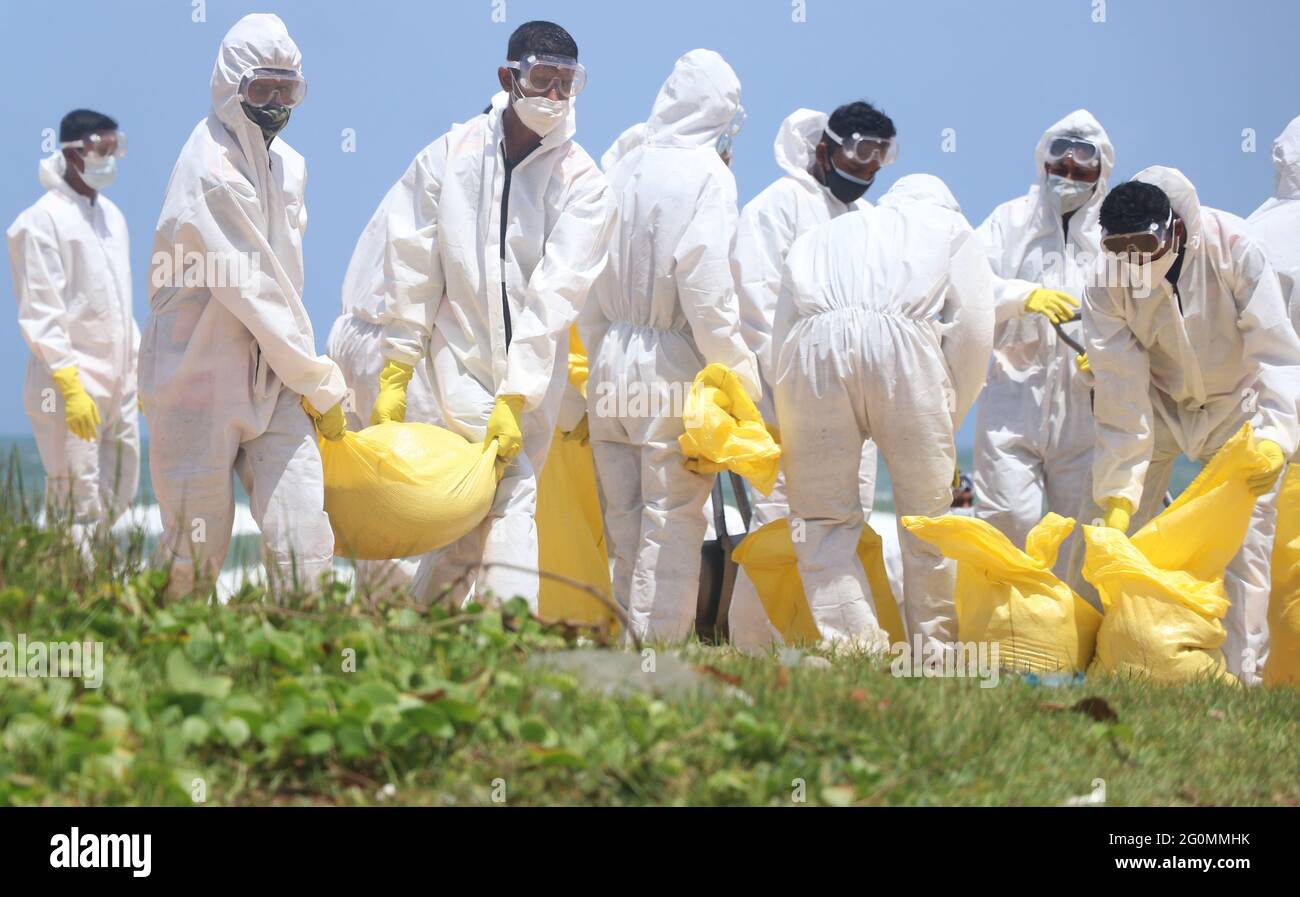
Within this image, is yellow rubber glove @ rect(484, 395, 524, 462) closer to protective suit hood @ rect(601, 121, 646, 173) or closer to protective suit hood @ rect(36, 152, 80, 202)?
protective suit hood @ rect(601, 121, 646, 173)

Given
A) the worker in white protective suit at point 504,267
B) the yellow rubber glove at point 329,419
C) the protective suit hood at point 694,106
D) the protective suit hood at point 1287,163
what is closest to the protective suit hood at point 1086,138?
the protective suit hood at point 1287,163

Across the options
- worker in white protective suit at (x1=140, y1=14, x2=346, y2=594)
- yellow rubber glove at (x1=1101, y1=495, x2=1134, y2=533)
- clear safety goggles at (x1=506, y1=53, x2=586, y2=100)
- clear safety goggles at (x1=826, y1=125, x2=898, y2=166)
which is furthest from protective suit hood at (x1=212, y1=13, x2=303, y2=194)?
yellow rubber glove at (x1=1101, y1=495, x2=1134, y2=533)

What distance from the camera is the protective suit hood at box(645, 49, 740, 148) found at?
7676 mm

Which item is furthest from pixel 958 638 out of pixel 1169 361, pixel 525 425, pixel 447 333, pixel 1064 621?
pixel 447 333

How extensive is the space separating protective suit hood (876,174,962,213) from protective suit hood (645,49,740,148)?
0.86m

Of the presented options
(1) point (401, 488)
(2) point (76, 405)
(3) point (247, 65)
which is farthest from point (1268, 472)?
(2) point (76, 405)

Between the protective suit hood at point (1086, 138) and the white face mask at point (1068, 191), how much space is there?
4 centimetres

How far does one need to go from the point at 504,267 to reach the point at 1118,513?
273cm

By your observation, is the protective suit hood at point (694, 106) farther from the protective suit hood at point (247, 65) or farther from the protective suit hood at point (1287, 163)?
the protective suit hood at point (1287, 163)

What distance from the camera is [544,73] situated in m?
6.50

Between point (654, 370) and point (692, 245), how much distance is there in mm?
580

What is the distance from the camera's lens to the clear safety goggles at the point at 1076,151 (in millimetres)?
8625
